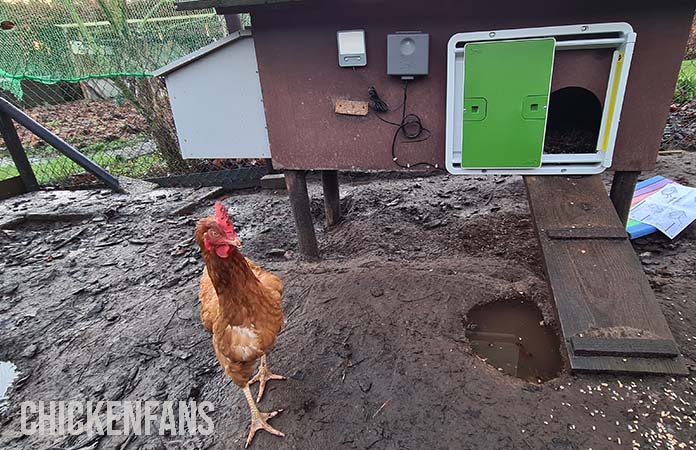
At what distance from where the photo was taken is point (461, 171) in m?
2.13

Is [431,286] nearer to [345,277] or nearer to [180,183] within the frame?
[345,277]

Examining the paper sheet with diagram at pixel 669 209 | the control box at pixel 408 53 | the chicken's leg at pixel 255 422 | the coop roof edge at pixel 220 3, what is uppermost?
the coop roof edge at pixel 220 3

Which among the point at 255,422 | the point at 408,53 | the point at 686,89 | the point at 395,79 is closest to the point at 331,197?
the point at 395,79

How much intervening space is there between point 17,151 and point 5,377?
130 inches

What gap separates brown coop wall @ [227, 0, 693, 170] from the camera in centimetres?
178

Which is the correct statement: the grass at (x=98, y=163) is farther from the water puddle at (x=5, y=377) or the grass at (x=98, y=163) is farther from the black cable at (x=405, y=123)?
the black cable at (x=405, y=123)

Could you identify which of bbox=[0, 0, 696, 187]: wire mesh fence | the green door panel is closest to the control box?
the green door panel

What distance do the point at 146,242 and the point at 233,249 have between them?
2.39 m

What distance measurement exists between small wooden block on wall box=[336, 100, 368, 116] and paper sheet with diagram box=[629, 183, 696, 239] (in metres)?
2.20

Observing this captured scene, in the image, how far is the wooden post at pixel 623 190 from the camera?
2143 millimetres

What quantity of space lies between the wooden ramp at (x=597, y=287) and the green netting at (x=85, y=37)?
4083 millimetres

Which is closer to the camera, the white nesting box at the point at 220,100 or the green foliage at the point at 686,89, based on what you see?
the white nesting box at the point at 220,100

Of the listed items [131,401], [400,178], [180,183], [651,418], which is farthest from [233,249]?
[180,183]

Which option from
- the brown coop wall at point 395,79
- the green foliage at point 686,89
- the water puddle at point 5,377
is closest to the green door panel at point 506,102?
the brown coop wall at point 395,79
